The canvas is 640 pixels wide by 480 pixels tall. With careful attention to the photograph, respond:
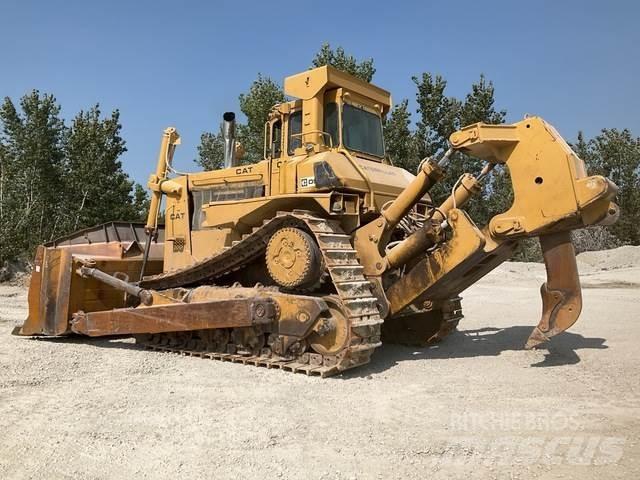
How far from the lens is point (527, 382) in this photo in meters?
5.63

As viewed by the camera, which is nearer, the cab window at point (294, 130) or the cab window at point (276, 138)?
the cab window at point (294, 130)

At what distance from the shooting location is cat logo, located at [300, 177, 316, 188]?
6.78 meters

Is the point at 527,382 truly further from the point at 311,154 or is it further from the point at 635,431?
the point at 311,154

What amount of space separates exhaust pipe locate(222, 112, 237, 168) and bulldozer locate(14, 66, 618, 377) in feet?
0.12

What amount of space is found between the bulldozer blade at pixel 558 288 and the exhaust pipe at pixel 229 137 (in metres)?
5.06

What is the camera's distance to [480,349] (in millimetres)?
7504

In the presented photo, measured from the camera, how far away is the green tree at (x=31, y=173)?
73.4ft

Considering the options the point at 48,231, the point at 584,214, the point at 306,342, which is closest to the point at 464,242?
the point at 584,214

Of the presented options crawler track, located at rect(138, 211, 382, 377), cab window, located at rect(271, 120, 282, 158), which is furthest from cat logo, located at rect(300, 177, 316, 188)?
cab window, located at rect(271, 120, 282, 158)

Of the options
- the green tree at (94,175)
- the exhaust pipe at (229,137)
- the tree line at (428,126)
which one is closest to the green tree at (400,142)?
the tree line at (428,126)

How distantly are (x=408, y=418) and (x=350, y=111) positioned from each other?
4477 mm

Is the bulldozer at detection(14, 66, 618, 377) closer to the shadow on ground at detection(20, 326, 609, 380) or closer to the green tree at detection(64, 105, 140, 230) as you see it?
the shadow on ground at detection(20, 326, 609, 380)

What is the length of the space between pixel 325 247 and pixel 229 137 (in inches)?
148

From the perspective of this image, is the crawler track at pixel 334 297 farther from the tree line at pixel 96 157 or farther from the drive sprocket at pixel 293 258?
the tree line at pixel 96 157
